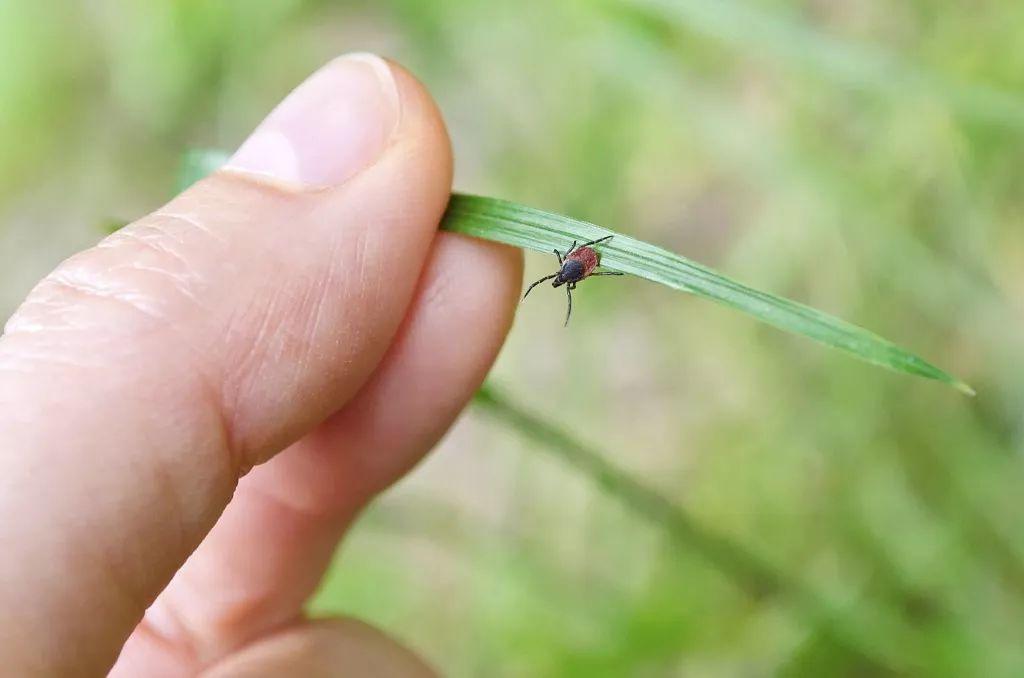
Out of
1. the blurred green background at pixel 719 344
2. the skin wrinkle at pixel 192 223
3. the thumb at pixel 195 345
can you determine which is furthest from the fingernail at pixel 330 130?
the blurred green background at pixel 719 344

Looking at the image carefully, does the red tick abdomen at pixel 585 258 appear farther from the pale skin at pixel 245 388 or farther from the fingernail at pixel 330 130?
the fingernail at pixel 330 130

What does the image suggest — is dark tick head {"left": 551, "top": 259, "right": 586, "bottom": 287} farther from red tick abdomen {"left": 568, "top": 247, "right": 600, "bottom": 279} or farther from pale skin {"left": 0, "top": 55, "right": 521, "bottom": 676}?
pale skin {"left": 0, "top": 55, "right": 521, "bottom": 676}

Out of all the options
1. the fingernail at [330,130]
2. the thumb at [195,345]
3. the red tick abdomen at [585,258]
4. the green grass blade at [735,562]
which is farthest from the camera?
the red tick abdomen at [585,258]

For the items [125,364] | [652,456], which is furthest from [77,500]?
[652,456]

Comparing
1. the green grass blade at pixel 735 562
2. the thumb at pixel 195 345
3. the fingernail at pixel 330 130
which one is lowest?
the green grass blade at pixel 735 562

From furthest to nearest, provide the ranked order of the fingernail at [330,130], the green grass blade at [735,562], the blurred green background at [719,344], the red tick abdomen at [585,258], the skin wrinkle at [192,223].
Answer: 1. the blurred green background at [719,344]
2. the red tick abdomen at [585,258]
3. the green grass blade at [735,562]
4. the fingernail at [330,130]
5. the skin wrinkle at [192,223]

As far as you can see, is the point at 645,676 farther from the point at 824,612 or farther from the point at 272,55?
the point at 272,55
